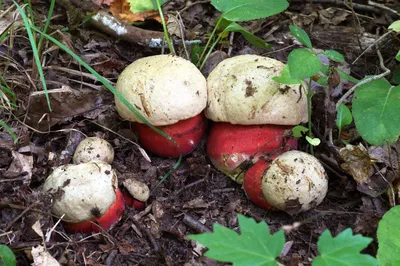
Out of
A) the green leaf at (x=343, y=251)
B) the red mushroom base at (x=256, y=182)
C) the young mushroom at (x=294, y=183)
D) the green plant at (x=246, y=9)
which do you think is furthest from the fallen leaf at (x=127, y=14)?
the green leaf at (x=343, y=251)

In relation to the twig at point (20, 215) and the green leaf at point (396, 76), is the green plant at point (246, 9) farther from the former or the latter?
the twig at point (20, 215)

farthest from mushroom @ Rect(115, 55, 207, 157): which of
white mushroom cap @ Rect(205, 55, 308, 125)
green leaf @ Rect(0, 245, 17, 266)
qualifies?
green leaf @ Rect(0, 245, 17, 266)

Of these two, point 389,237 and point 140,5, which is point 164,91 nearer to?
point 140,5

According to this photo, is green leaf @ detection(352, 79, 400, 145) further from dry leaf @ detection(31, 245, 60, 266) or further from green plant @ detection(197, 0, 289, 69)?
dry leaf @ detection(31, 245, 60, 266)

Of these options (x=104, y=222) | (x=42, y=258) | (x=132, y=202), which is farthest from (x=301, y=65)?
(x=42, y=258)

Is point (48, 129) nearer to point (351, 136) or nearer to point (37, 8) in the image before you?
point (37, 8)
